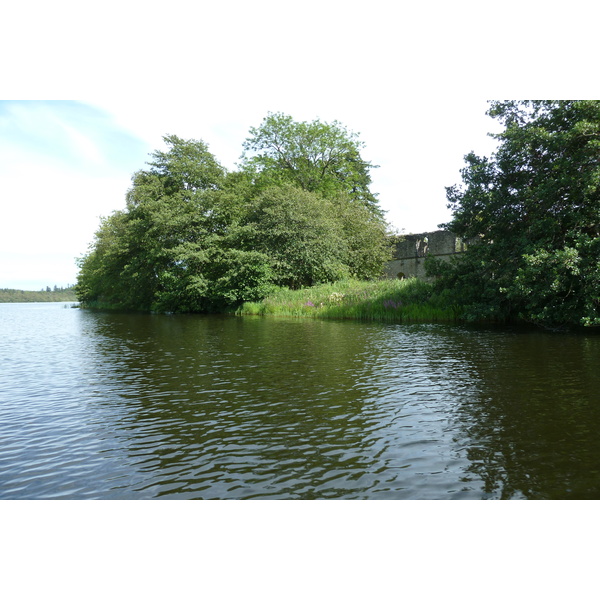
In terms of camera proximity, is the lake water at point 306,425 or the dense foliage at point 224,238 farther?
the dense foliage at point 224,238

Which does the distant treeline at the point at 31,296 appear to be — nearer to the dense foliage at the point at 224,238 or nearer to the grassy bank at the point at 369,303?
the dense foliage at the point at 224,238

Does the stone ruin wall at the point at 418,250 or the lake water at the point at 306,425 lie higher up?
the stone ruin wall at the point at 418,250

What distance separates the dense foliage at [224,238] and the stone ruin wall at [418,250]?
401 centimetres

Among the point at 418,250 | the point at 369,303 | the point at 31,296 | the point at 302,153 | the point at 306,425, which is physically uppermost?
the point at 302,153

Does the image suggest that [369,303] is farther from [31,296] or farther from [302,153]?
[31,296]

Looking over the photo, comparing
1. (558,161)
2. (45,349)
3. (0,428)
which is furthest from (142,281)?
(0,428)

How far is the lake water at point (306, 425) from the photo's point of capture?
14.4ft

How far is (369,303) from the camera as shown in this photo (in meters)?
26.1

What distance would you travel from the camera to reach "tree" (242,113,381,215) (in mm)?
47375

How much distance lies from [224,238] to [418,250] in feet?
66.1

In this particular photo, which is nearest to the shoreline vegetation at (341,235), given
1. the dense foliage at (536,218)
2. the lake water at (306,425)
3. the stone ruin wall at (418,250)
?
the dense foliage at (536,218)

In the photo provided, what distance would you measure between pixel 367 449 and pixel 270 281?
30.8 meters

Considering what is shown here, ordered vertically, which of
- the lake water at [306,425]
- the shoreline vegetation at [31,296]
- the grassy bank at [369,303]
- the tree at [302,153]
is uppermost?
the tree at [302,153]

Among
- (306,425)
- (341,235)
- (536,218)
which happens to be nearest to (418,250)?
(341,235)
